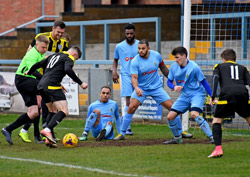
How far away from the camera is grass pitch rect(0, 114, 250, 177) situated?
22.5 ft

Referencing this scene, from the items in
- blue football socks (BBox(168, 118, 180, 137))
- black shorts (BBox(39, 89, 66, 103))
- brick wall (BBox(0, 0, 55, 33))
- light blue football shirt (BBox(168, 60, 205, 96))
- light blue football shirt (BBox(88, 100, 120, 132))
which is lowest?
blue football socks (BBox(168, 118, 180, 137))

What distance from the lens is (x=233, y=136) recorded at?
10.9m

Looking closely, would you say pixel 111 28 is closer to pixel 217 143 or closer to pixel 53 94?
pixel 53 94

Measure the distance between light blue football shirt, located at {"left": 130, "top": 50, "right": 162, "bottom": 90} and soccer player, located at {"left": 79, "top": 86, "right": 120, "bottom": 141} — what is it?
71 cm

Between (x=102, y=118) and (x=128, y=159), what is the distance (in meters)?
2.90

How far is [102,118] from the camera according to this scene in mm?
10633

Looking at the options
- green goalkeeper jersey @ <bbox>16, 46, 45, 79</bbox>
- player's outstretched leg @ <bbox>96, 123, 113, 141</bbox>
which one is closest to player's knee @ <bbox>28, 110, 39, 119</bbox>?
green goalkeeper jersey @ <bbox>16, 46, 45, 79</bbox>

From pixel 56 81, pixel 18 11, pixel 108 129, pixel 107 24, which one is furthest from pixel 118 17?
pixel 56 81

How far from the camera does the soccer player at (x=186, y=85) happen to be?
9414 mm

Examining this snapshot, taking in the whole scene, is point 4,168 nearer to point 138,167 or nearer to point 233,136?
point 138,167

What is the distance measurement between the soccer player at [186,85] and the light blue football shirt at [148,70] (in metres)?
0.72

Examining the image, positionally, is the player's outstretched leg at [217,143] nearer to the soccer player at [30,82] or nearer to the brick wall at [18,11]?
the soccer player at [30,82]

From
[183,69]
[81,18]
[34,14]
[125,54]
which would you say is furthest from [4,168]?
[34,14]

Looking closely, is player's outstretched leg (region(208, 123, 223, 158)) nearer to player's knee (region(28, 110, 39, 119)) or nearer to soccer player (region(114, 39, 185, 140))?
soccer player (region(114, 39, 185, 140))
